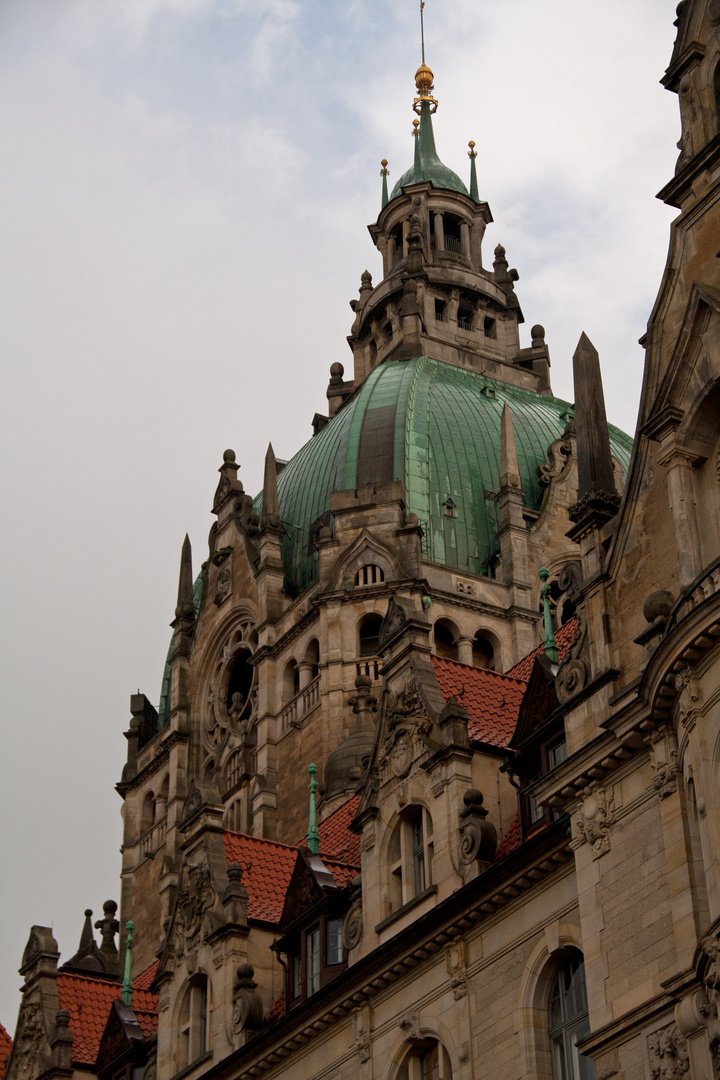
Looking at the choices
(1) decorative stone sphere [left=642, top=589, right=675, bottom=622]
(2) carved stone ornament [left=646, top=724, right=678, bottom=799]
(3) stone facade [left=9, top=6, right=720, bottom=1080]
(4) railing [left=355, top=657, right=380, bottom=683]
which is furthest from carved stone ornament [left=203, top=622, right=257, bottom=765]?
(2) carved stone ornament [left=646, top=724, right=678, bottom=799]

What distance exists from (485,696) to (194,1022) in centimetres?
801

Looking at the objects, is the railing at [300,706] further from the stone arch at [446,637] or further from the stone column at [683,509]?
the stone column at [683,509]

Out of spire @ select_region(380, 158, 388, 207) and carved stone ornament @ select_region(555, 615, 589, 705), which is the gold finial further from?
carved stone ornament @ select_region(555, 615, 589, 705)

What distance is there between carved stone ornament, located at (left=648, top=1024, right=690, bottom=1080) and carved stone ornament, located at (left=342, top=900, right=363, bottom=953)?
8526 mm

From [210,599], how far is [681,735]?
40872 mm

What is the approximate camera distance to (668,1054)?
22.4 meters

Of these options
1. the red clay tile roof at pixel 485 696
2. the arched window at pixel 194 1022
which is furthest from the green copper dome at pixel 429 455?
the red clay tile roof at pixel 485 696

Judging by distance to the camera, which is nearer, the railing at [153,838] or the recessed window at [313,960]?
the recessed window at [313,960]

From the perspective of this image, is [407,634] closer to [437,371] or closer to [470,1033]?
[470,1033]

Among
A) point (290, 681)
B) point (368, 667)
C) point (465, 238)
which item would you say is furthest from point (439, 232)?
point (368, 667)

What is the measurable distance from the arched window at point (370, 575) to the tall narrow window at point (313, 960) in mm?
23202

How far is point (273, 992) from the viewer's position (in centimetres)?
3416

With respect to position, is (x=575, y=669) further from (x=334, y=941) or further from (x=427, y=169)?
(x=427, y=169)

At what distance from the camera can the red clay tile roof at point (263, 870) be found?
35750 millimetres
